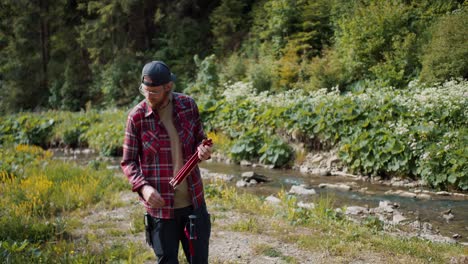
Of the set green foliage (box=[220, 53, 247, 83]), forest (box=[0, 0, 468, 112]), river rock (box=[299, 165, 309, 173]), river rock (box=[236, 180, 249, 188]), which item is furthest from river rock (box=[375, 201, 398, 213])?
green foliage (box=[220, 53, 247, 83])

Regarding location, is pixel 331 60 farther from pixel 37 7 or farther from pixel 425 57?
pixel 37 7

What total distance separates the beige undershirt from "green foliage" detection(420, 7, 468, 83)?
10362mm

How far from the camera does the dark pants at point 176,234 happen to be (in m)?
2.98

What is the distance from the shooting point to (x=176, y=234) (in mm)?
3045

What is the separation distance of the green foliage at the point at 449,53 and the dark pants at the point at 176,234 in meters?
10.3

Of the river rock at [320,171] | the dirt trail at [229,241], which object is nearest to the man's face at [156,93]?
the dirt trail at [229,241]

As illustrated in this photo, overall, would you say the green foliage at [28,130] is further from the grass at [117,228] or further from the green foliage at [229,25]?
the grass at [117,228]

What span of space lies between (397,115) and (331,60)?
5.32 m

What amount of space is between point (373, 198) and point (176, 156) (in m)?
6.34

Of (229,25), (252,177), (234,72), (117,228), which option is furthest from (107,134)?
(117,228)

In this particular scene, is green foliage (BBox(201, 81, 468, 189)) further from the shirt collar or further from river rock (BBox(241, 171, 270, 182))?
the shirt collar

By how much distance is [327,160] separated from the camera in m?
11.3

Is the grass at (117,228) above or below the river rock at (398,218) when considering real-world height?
above

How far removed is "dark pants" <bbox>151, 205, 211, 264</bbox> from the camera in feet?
9.79
